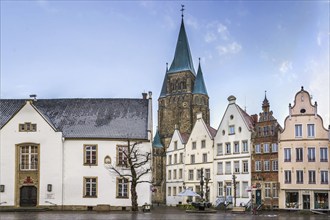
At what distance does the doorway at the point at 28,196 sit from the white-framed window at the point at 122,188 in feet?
28.2

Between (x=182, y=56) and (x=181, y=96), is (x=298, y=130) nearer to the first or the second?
(x=181, y=96)

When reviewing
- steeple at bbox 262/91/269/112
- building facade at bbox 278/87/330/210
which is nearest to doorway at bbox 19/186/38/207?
building facade at bbox 278/87/330/210

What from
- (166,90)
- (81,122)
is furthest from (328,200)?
(166,90)

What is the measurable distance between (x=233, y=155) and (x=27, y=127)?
27806 millimetres

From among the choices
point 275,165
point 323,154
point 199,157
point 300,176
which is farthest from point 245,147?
point 323,154

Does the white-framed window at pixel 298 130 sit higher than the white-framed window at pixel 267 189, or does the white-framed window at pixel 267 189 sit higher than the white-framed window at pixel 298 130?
the white-framed window at pixel 298 130

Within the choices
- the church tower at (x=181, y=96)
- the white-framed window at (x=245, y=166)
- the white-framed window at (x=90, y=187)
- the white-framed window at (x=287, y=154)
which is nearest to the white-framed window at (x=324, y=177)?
the white-framed window at (x=287, y=154)

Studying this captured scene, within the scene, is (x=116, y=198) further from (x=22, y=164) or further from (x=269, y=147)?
(x=269, y=147)

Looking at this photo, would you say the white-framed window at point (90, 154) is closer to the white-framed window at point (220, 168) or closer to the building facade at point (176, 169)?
the white-framed window at point (220, 168)

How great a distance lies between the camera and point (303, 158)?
5797cm

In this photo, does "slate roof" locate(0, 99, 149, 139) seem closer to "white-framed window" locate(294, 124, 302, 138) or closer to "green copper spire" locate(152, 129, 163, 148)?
"white-framed window" locate(294, 124, 302, 138)

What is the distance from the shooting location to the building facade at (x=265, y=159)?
60219mm

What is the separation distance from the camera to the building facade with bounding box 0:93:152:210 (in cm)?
5088

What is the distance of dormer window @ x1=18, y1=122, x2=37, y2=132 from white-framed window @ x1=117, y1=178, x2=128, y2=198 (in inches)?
411
